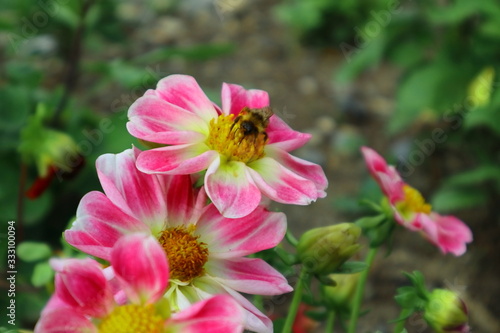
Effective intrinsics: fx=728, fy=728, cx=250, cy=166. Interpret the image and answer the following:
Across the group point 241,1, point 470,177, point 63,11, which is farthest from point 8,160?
point 241,1

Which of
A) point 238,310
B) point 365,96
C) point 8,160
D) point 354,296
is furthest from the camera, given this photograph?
point 365,96

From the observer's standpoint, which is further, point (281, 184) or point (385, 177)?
point (385, 177)

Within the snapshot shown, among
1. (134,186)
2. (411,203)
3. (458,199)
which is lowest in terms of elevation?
(458,199)

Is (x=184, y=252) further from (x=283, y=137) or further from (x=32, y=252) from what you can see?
(x=32, y=252)

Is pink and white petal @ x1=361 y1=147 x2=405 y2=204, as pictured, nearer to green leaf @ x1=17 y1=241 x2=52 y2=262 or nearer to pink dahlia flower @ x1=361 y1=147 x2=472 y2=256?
pink dahlia flower @ x1=361 y1=147 x2=472 y2=256

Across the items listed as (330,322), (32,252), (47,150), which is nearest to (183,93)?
(330,322)

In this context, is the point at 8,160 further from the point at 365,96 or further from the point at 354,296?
the point at 365,96
